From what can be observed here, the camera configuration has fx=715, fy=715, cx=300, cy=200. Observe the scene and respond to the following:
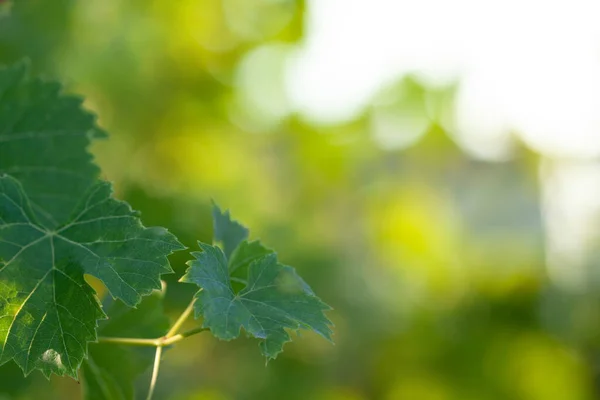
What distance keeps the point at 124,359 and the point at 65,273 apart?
0.13 m

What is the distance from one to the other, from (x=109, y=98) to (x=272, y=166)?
0.63m

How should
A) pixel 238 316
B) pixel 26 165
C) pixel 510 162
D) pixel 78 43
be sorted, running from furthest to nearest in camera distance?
pixel 510 162 → pixel 78 43 → pixel 26 165 → pixel 238 316

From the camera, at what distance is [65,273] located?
0.33 m

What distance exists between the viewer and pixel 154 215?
705 millimetres

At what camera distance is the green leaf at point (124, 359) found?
437 millimetres

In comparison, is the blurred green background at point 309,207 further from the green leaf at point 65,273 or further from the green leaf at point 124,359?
the green leaf at point 65,273

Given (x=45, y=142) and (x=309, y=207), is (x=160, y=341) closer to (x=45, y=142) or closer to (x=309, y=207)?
(x=45, y=142)

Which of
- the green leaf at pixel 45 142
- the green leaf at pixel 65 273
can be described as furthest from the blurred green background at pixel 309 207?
the green leaf at pixel 65 273

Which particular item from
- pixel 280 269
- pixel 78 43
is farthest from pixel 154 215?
pixel 78 43

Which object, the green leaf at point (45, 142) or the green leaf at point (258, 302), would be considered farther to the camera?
the green leaf at point (45, 142)

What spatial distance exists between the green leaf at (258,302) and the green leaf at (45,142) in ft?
0.42

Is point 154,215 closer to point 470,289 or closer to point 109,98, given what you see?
point 109,98

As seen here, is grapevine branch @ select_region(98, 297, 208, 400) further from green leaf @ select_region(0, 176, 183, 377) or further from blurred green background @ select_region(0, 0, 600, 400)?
blurred green background @ select_region(0, 0, 600, 400)

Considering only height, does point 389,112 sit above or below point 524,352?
above
